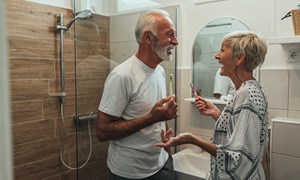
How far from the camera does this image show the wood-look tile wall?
1.66 m

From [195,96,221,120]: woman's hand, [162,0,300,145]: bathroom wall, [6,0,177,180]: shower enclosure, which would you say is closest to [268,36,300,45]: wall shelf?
[162,0,300,145]: bathroom wall

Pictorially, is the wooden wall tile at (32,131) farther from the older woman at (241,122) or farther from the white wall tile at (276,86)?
the white wall tile at (276,86)

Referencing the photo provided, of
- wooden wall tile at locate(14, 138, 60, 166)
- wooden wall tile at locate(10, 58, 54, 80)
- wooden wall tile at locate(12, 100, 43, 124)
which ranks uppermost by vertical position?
wooden wall tile at locate(10, 58, 54, 80)

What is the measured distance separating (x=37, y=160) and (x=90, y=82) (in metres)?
0.68

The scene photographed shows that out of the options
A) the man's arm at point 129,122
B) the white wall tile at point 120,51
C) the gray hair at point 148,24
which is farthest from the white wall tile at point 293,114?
the white wall tile at point 120,51

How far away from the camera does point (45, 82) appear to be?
182 cm

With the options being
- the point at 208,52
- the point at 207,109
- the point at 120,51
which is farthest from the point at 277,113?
the point at 120,51

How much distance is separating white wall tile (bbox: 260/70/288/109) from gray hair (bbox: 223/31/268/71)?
22.6 inches

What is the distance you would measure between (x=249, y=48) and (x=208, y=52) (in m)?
0.82

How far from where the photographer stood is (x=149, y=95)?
1361 mm

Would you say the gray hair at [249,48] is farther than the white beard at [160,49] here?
No

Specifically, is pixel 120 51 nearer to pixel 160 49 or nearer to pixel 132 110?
pixel 160 49

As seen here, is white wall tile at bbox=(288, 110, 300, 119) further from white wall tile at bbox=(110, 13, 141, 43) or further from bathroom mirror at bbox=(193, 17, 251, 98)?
white wall tile at bbox=(110, 13, 141, 43)

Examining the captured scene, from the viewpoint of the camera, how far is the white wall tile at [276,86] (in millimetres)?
1558
